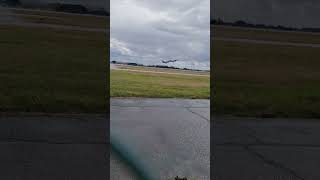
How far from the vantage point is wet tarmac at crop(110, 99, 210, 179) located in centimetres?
357

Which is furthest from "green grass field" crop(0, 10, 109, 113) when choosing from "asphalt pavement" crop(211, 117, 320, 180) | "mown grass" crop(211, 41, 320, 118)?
"mown grass" crop(211, 41, 320, 118)

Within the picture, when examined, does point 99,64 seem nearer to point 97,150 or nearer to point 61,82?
point 61,82

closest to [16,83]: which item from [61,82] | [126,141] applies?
[61,82]

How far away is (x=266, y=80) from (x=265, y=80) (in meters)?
0.04

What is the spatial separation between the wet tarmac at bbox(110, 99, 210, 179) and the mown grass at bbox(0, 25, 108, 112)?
1.84ft

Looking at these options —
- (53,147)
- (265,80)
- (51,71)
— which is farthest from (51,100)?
(265,80)

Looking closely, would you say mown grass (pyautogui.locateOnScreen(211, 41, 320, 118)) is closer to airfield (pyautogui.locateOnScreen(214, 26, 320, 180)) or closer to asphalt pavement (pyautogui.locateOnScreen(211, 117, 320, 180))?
airfield (pyautogui.locateOnScreen(214, 26, 320, 180))

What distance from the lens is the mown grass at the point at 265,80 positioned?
22.6ft

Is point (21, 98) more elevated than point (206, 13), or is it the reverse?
point (206, 13)

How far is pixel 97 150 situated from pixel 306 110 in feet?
13.7

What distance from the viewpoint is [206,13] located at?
3195 millimetres

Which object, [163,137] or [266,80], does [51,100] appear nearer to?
[163,137]

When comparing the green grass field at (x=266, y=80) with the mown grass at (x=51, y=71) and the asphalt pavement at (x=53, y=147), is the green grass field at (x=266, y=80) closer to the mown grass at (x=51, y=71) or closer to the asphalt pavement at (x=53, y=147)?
the asphalt pavement at (x=53, y=147)

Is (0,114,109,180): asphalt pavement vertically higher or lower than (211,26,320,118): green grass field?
lower
